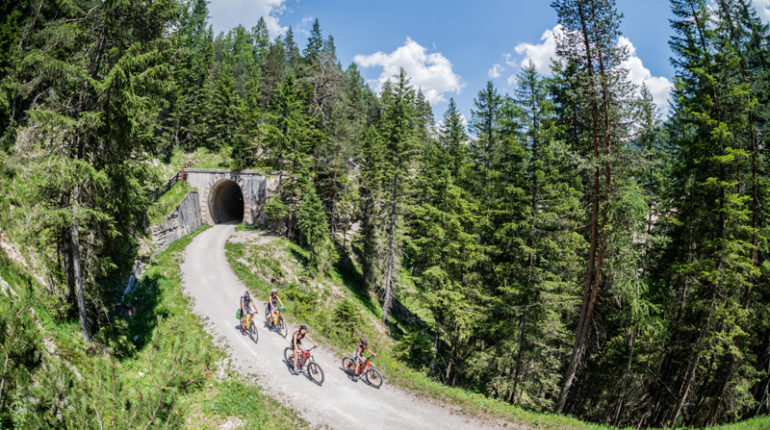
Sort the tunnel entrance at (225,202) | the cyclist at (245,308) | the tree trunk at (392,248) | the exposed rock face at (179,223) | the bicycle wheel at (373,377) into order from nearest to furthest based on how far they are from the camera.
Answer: the bicycle wheel at (373,377) < the cyclist at (245,308) < the exposed rock face at (179,223) < the tree trunk at (392,248) < the tunnel entrance at (225,202)

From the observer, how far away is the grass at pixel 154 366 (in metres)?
3.73

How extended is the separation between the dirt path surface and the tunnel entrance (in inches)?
744

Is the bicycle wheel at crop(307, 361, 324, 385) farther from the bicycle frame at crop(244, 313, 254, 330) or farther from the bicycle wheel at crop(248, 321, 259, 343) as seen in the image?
the bicycle frame at crop(244, 313, 254, 330)

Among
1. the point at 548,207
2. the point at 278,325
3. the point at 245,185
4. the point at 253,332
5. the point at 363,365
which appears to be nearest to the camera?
the point at 363,365

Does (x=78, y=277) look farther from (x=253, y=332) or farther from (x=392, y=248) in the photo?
(x=392, y=248)

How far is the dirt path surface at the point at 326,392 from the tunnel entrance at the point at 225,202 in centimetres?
1891

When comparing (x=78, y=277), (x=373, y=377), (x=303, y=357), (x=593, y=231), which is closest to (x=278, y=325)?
(x=303, y=357)

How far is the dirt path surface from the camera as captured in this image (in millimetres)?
10844

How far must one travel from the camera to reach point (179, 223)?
2753cm

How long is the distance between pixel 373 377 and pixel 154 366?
10.5 m

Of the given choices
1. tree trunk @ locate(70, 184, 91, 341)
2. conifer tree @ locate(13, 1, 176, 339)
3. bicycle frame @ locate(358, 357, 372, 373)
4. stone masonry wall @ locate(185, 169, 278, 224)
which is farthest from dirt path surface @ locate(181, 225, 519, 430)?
stone masonry wall @ locate(185, 169, 278, 224)

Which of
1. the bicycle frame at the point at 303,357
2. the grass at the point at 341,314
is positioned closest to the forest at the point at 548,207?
the grass at the point at 341,314

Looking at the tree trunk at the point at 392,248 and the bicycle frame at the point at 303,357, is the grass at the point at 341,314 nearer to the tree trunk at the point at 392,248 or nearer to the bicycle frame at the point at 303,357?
the tree trunk at the point at 392,248

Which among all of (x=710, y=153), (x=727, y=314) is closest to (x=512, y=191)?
(x=710, y=153)
